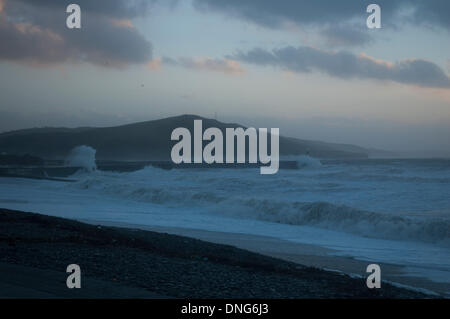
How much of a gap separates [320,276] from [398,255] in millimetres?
4871

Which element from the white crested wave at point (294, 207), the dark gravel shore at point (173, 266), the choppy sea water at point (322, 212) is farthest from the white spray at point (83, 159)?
the dark gravel shore at point (173, 266)

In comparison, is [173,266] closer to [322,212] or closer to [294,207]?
[322,212]

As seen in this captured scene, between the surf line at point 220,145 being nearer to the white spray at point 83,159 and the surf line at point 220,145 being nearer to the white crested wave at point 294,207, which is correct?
the white spray at point 83,159

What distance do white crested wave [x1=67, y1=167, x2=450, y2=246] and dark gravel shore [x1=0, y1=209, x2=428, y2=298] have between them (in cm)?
792

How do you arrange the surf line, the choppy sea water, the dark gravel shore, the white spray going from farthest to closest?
the surf line, the white spray, the choppy sea water, the dark gravel shore

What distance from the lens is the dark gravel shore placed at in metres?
7.19

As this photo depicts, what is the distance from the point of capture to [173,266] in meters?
8.68

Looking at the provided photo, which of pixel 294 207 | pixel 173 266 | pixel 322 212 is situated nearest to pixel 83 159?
pixel 294 207

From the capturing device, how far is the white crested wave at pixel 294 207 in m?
16.7

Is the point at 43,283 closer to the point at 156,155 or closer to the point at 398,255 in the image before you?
the point at 398,255

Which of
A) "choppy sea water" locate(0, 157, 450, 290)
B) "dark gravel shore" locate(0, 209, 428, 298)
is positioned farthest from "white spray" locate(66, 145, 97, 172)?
"dark gravel shore" locate(0, 209, 428, 298)

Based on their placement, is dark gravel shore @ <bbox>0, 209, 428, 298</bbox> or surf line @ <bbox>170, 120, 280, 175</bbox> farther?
surf line @ <bbox>170, 120, 280, 175</bbox>

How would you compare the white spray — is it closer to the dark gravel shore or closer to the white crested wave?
the white crested wave
